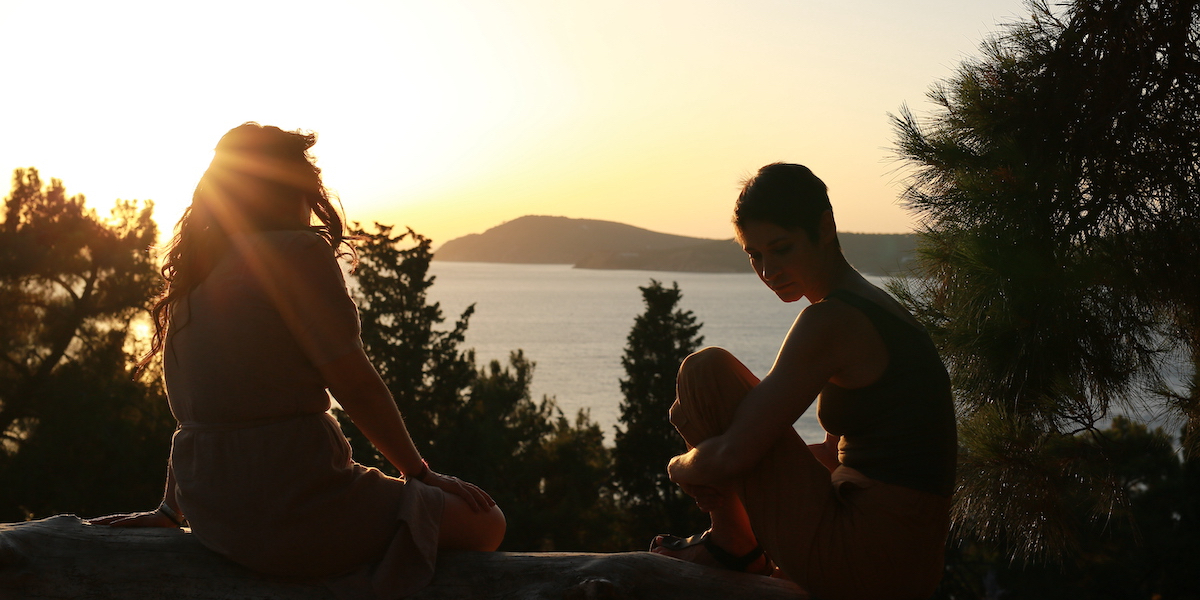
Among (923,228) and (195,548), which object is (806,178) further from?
(923,228)

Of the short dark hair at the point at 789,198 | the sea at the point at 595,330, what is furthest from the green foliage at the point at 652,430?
the short dark hair at the point at 789,198

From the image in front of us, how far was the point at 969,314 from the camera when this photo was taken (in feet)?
13.7

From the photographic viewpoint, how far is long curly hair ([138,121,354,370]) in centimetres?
225

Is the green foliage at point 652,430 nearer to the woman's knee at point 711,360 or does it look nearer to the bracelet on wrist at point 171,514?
the bracelet on wrist at point 171,514

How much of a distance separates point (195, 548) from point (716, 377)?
162cm

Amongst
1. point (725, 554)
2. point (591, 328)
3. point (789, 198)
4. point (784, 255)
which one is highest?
point (789, 198)

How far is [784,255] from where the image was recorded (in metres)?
2.31

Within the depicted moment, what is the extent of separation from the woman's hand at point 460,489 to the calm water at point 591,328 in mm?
37227

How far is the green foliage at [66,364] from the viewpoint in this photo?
17.2m

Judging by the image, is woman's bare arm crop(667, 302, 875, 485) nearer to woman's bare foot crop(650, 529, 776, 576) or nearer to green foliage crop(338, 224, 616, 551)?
woman's bare foot crop(650, 529, 776, 576)

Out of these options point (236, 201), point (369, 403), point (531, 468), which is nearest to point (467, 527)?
point (369, 403)

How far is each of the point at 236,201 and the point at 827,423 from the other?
5.75 ft

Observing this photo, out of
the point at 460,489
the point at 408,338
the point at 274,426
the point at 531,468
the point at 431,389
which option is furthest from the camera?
the point at 531,468

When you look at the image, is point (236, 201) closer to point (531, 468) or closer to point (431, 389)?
point (431, 389)
